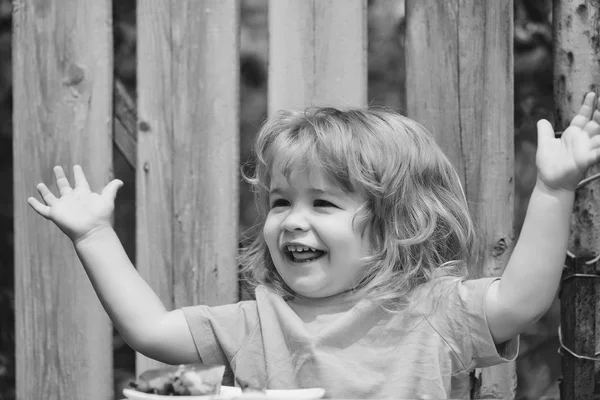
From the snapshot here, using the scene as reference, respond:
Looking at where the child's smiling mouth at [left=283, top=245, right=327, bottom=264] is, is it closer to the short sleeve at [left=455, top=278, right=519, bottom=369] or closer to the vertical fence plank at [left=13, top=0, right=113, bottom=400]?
the short sleeve at [left=455, top=278, right=519, bottom=369]

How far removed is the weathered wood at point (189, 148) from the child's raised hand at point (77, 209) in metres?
0.35

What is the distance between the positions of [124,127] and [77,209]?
553mm

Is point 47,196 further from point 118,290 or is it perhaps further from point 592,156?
point 592,156

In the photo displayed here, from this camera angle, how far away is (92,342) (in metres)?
2.74

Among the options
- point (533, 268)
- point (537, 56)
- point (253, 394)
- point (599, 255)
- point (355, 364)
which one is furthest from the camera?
point (537, 56)

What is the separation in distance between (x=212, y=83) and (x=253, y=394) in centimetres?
124

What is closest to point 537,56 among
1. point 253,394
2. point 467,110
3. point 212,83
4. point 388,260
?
point 467,110

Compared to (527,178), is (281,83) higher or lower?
higher

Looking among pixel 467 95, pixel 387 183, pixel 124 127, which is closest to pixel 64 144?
pixel 124 127

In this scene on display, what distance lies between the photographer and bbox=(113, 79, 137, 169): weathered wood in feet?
9.30

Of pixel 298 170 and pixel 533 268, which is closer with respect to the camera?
pixel 533 268

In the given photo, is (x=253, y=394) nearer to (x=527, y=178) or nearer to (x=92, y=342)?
(x=92, y=342)

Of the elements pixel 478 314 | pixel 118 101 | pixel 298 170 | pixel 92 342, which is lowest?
pixel 92 342

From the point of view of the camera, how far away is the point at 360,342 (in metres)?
2.25
